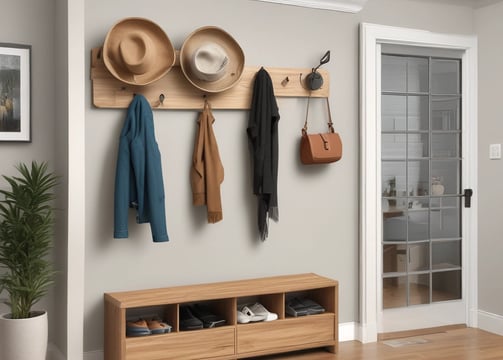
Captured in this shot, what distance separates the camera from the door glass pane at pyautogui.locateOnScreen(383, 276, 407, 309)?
4.82 meters

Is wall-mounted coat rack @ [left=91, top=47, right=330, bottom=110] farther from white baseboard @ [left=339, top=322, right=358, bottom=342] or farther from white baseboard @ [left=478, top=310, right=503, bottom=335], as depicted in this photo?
white baseboard @ [left=478, top=310, right=503, bottom=335]

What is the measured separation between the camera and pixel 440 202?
5.01 meters

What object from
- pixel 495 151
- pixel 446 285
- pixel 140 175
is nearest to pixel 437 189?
pixel 495 151

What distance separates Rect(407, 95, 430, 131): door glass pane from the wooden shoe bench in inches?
53.3

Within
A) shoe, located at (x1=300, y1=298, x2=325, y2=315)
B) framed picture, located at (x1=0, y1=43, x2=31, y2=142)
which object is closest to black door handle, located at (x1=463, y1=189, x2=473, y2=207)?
shoe, located at (x1=300, y1=298, x2=325, y2=315)

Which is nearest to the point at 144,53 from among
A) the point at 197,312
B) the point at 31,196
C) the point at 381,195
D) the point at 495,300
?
the point at 31,196

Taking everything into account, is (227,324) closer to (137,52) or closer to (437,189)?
(137,52)

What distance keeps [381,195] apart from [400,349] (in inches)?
41.7

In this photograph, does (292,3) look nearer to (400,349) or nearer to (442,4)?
(442,4)

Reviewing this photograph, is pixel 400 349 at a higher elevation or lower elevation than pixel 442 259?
lower

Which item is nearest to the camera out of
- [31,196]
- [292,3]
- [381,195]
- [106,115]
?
[31,196]

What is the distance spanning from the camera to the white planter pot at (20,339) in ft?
11.5

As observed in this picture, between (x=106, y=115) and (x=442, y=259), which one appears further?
(x=442, y=259)

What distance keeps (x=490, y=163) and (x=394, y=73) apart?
0.97 meters
